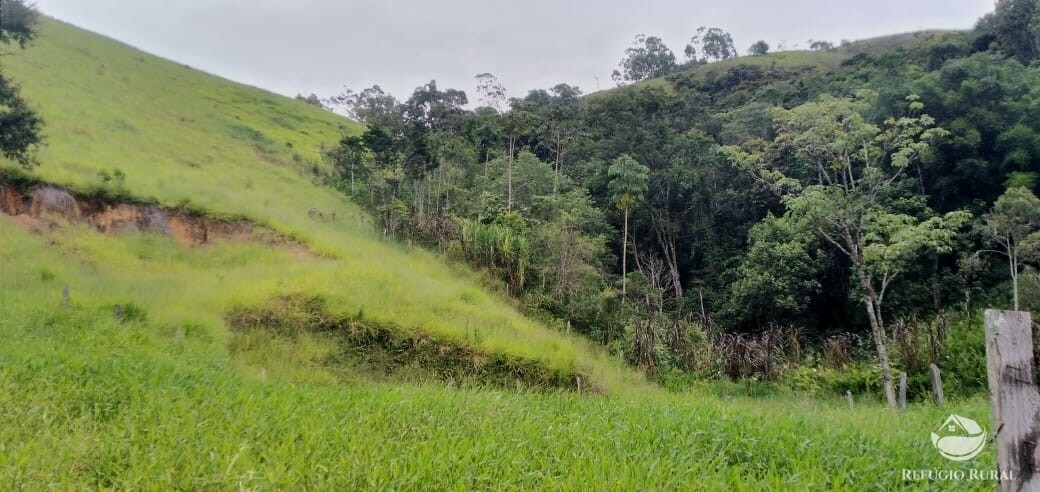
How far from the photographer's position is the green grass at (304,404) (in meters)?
3.23

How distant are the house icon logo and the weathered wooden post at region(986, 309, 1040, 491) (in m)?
1.79

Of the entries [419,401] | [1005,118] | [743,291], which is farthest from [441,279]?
[1005,118]

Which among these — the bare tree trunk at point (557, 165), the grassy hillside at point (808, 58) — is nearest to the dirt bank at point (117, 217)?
the bare tree trunk at point (557, 165)

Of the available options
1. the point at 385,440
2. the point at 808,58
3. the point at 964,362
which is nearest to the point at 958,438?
the point at 385,440

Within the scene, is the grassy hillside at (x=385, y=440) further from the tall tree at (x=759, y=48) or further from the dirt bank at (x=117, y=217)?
the tall tree at (x=759, y=48)

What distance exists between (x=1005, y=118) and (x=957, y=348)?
456 inches

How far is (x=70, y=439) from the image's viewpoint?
3.42 meters

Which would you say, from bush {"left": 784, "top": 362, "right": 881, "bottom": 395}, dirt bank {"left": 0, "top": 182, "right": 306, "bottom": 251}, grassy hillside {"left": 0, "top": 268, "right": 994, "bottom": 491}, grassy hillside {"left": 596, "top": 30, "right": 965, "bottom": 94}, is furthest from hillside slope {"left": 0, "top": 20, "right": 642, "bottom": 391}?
grassy hillside {"left": 596, "top": 30, "right": 965, "bottom": 94}

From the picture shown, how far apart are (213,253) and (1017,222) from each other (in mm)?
23103

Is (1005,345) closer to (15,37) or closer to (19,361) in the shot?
(19,361)

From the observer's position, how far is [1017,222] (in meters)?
14.5

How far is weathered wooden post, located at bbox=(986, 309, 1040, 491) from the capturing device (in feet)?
7.38

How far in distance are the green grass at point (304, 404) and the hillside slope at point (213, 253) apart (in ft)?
0.28

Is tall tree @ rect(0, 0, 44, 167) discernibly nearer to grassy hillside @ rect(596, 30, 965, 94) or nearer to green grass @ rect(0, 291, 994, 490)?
green grass @ rect(0, 291, 994, 490)
